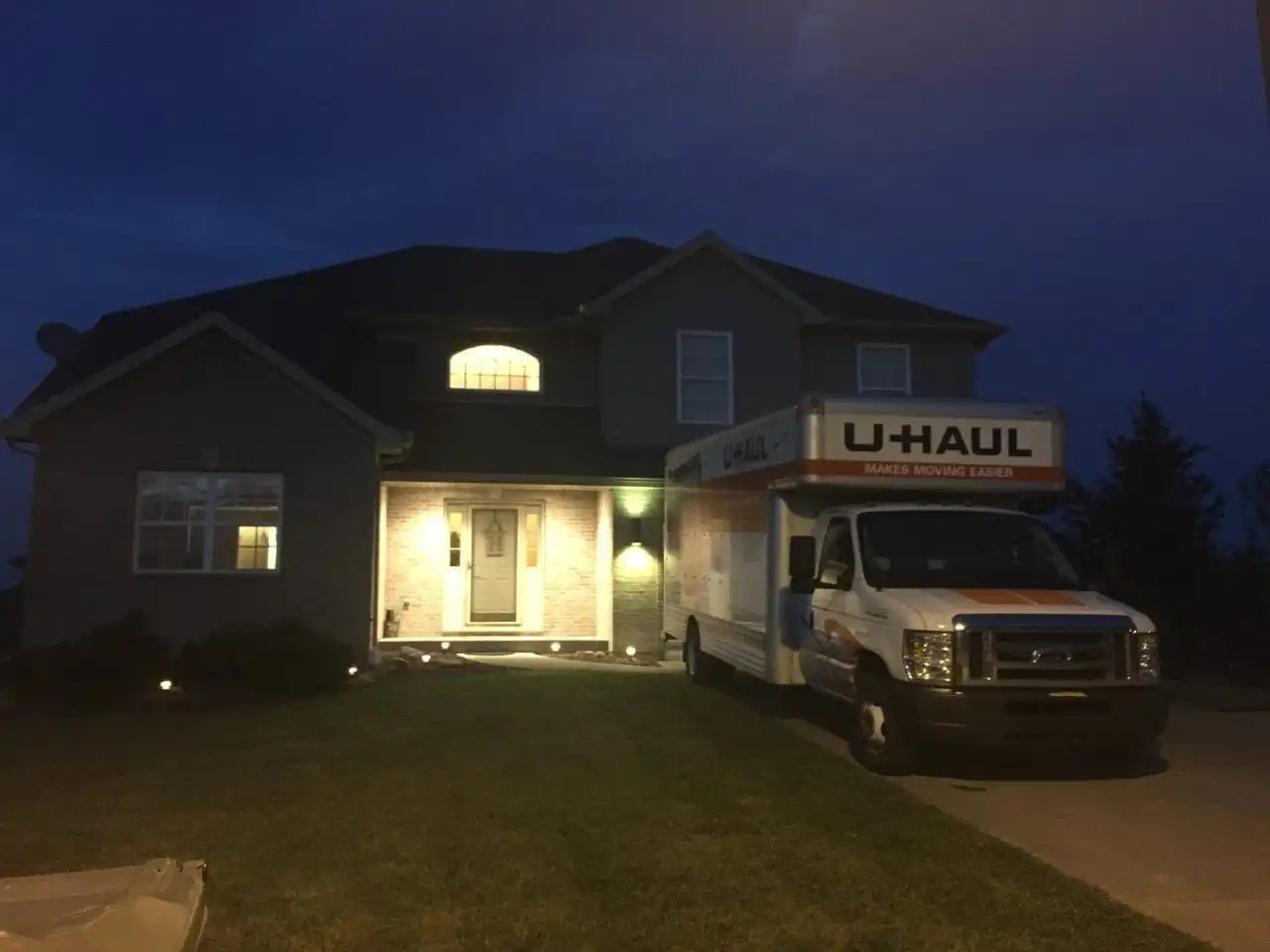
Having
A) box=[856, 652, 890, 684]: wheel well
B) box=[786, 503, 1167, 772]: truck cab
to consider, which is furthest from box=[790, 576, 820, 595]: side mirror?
box=[856, 652, 890, 684]: wheel well

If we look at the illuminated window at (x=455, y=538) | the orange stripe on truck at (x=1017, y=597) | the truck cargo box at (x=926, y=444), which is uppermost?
the truck cargo box at (x=926, y=444)

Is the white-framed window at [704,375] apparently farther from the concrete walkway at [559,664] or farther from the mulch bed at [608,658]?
the concrete walkway at [559,664]

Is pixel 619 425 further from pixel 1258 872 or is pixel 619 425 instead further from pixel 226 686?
pixel 1258 872

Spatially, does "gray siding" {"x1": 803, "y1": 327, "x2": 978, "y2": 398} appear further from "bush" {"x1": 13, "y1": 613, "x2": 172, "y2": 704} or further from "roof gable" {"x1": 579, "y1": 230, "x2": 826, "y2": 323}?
"bush" {"x1": 13, "y1": 613, "x2": 172, "y2": 704}

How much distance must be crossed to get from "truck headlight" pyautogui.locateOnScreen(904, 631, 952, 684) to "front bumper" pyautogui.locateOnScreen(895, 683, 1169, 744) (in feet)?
0.28

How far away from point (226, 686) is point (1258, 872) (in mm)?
10697

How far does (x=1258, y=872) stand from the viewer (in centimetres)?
684

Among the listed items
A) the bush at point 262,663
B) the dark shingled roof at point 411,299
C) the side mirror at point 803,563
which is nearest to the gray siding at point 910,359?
the dark shingled roof at point 411,299

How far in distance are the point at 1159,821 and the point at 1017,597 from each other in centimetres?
195

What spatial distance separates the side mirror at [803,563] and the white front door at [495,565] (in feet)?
27.3

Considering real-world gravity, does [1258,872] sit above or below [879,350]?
below

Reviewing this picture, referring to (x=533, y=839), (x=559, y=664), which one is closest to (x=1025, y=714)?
(x=533, y=839)

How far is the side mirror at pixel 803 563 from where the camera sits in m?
10.8

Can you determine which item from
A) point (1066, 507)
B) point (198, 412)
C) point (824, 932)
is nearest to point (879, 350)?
point (1066, 507)
